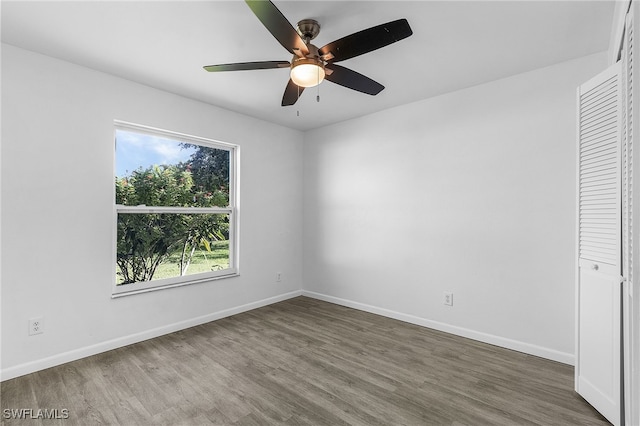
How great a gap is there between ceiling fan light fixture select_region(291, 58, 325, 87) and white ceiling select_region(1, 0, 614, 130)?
0.34 meters

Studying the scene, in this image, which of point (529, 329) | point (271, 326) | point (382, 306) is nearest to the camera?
point (529, 329)

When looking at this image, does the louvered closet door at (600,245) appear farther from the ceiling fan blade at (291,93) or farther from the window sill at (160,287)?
the window sill at (160,287)

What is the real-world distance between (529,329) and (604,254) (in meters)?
1.19

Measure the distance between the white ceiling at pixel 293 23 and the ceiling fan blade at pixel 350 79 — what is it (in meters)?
0.30

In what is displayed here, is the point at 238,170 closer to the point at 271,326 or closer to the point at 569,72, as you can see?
the point at 271,326

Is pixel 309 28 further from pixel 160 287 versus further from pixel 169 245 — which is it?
pixel 160 287

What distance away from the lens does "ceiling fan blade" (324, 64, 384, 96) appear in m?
2.06

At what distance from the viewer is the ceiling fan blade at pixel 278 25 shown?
1442 millimetres

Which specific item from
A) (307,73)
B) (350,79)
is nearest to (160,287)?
(307,73)

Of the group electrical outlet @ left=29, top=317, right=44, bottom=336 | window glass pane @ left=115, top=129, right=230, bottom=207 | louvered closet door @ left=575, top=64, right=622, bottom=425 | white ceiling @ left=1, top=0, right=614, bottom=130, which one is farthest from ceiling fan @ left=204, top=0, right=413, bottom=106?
electrical outlet @ left=29, top=317, right=44, bottom=336

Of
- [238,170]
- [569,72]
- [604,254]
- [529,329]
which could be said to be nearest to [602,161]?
[604,254]

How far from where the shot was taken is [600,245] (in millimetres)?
1902

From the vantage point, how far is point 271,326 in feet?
11.2

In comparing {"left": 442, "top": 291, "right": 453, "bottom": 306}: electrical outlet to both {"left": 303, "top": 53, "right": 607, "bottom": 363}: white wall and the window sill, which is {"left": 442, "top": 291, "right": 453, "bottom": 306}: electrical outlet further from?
the window sill
